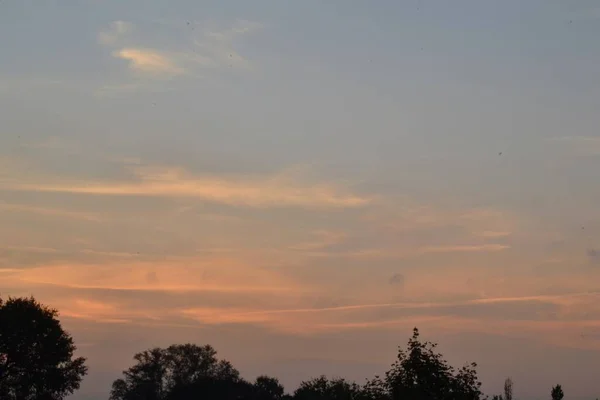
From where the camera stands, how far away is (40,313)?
120 meters

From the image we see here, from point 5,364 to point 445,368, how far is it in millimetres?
83939

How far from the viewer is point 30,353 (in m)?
118

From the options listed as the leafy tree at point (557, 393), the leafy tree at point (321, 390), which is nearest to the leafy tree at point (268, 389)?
the leafy tree at point (321, 390)

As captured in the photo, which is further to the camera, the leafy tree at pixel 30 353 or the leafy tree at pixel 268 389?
the leafy tree at pixel 268 389

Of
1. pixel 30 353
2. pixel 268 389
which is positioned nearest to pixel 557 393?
pixel 30 353

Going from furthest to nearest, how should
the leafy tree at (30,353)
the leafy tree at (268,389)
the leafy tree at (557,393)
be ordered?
the leafy tree at (268,389) < the leafy tree at (30,353) < the leafy tree at (557,393)

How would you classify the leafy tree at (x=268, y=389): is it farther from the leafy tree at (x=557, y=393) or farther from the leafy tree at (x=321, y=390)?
the leafy tree at (x=557, y=393)

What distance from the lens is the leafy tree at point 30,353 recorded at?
117 metres

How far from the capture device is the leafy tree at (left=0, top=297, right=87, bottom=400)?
117 m

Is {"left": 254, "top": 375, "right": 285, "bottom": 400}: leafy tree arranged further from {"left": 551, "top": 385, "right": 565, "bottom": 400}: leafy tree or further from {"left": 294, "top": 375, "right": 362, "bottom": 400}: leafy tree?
{"left": 551, "top": 385, "right": 565, "bottom": 400}: leafy tree

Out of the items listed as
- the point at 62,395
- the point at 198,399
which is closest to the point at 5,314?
the point at 62,395

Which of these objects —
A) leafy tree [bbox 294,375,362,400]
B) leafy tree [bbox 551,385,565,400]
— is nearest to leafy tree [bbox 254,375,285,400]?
leafy tree [bbox 294,375,362,400]

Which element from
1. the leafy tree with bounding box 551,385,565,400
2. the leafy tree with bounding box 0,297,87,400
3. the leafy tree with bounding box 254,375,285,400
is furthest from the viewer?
the leafy tree with bounding box 254,375,285,400

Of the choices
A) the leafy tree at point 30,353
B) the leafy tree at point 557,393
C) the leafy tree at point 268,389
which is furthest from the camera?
the leafy tree at point 268,389
